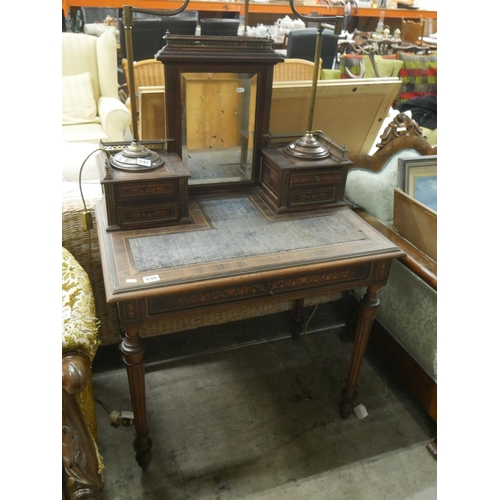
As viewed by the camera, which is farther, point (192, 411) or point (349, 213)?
point (192, 411)

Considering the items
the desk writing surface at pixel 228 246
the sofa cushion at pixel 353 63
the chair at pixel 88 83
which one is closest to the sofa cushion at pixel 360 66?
the sofa cushion at pixel 353 63

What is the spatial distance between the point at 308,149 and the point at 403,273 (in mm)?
606

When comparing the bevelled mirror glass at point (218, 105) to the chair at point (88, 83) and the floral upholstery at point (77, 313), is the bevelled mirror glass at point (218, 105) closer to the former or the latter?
the floral upholstery at point (77, 313)

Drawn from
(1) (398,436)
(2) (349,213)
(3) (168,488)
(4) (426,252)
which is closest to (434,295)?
(4) (426,252)

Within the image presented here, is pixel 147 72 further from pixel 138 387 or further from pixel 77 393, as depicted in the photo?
pixel 77 393

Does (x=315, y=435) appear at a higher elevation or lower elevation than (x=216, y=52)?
lower

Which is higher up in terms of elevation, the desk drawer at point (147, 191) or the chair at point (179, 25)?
the chair at point (179, 25)

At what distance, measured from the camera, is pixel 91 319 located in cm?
124

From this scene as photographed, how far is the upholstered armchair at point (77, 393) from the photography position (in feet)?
3.34

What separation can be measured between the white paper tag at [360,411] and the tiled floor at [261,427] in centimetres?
2

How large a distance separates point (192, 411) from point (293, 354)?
0.52 m

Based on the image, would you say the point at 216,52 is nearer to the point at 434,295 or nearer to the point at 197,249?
the point at 197,249

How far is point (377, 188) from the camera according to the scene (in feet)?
5.99

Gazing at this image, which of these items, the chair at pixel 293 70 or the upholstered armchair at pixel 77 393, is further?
the chair at pixel 293 70
